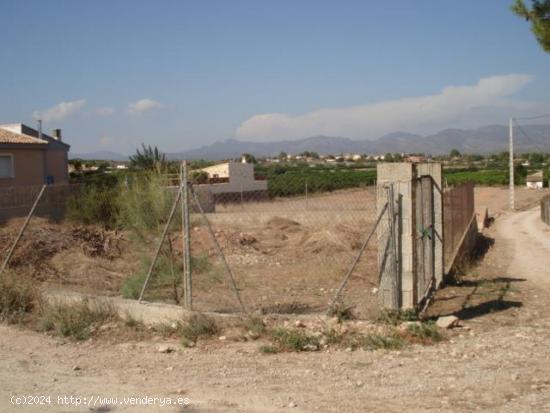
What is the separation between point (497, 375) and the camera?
650 centimetres

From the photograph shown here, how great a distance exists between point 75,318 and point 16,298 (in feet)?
5.58

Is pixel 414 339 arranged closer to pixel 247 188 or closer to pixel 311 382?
pixel 311 382

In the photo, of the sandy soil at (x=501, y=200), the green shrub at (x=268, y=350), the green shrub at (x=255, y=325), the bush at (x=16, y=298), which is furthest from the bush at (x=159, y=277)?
the sandy soil at (x=501, y=200)

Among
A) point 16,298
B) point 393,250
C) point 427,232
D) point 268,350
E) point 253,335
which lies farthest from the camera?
point 427,232

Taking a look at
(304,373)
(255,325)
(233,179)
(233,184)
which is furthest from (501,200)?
(304,373)

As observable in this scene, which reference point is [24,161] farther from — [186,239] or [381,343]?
[381,343]

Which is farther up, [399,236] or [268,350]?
[399,236]

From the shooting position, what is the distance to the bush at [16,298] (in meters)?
9.79

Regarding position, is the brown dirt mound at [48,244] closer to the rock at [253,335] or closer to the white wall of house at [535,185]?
the rock at [253,335]

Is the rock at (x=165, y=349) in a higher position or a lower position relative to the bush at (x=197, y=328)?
lower

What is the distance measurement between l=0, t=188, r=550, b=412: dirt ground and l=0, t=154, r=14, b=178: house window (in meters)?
26.4

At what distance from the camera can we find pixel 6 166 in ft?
111

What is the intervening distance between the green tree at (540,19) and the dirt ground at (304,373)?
785 centimetres

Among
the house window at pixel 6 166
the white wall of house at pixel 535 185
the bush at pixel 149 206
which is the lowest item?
the white wall of house at pixel 535 185
